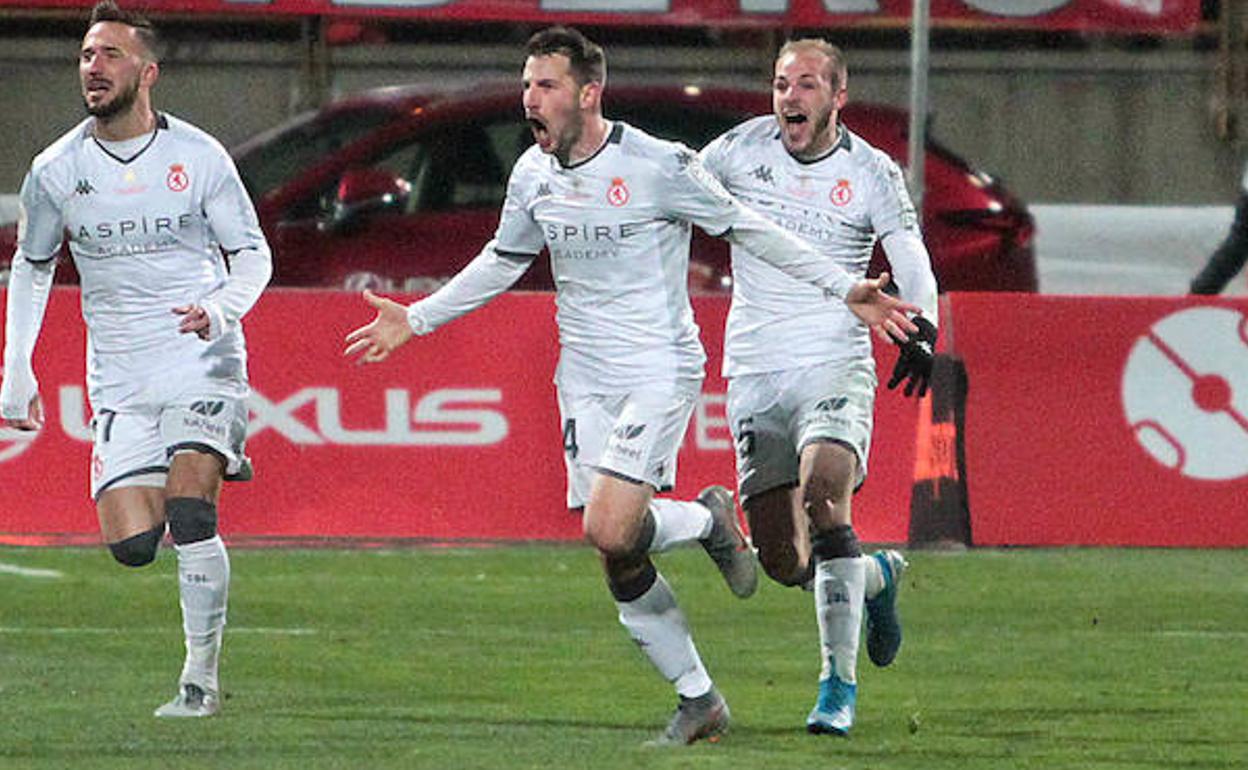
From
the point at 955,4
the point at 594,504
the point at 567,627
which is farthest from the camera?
the point at 955,4

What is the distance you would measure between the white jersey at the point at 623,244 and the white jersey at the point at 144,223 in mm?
1006

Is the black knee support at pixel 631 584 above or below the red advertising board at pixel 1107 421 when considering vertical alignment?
above

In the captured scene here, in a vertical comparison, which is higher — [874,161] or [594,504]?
[874,161]

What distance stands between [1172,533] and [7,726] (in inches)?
261

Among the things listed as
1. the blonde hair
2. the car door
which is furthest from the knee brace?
the car door

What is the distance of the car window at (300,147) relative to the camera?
57.8 ft

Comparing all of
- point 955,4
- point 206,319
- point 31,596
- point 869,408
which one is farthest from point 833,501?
point 955,4

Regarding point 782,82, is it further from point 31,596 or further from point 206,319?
point 31,596

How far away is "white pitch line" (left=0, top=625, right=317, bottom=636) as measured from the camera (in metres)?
11.7

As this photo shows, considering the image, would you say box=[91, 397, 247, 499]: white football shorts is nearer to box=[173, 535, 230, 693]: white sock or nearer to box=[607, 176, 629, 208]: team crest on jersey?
box=[173, 535, 230, 693]: white sock

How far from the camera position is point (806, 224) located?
9.95 meters

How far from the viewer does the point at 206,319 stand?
947 centimetres

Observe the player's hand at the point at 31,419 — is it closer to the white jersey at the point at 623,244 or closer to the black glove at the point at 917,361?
the white jersey at the point at 623,244

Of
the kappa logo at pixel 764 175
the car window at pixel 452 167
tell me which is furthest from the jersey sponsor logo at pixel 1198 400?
the kappa logo at pixel 764 175
